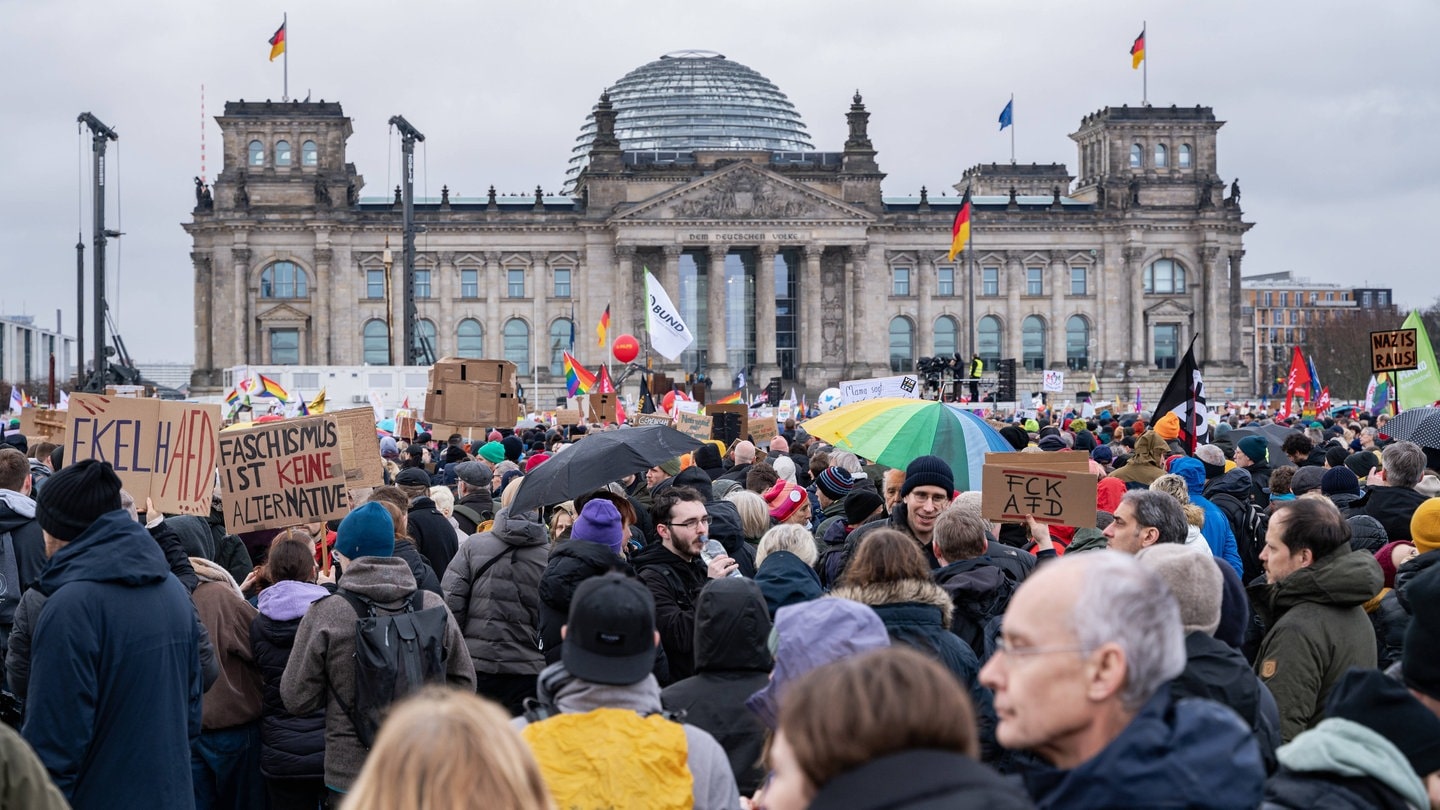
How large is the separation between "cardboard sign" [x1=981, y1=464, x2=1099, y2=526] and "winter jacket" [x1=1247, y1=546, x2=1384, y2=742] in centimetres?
215

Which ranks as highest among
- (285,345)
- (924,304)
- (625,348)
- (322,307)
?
(924,304)

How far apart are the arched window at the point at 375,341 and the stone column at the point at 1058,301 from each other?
33403 millimetres

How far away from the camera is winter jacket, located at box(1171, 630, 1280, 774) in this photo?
17.3ft

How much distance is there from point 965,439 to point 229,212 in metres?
69.8

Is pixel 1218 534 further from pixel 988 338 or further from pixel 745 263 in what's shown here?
pixel 988 338

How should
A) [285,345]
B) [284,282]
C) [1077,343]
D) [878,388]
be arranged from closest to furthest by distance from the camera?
[878,388] < [284,282] < [285,345] < [1077,343]

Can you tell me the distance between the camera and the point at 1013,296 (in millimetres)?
80875

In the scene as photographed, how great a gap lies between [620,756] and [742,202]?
73.5 m

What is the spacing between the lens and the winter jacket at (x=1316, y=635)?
6.44 m

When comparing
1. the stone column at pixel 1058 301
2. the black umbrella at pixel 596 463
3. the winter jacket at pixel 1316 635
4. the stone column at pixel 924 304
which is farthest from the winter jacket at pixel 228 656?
the stone column at pixel 1058 301

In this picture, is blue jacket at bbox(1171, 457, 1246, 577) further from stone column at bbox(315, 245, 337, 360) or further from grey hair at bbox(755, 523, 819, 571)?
stone column at bbox(315, 245, 337, 360)

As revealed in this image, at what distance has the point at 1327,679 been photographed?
257 inches

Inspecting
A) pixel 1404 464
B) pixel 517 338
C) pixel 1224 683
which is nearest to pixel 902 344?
pixel 517 338

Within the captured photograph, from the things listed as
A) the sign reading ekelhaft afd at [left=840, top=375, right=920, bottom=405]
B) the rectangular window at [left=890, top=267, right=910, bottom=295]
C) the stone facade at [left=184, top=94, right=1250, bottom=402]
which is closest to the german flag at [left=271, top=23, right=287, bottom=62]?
the stone facade at [left=184, top=94, right=1250, bottom=402]
